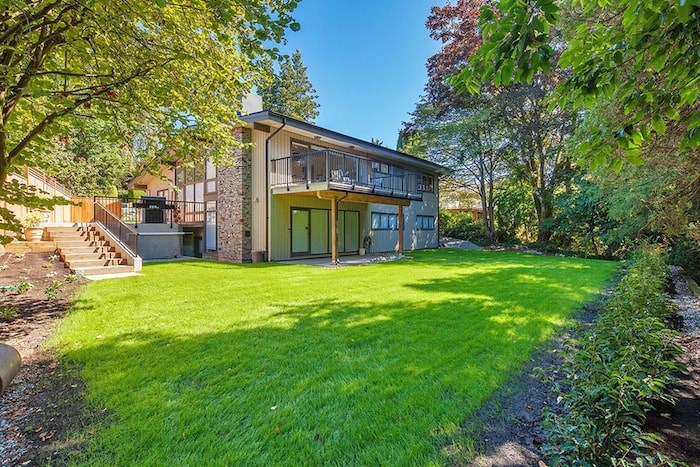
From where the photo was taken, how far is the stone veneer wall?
40.1 feet

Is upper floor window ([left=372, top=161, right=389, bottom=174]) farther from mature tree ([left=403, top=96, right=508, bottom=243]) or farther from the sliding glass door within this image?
mature tree ([left=403, top=96, right=508, bottom=243])

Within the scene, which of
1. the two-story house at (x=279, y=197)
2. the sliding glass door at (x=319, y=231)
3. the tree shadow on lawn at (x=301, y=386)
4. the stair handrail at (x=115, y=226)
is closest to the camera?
the tree shadow on lawn at (x=301, y=386)

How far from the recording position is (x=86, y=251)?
32.4 feet

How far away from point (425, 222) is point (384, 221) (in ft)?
13.2

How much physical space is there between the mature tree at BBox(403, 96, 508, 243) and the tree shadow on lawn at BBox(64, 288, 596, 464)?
672 inches

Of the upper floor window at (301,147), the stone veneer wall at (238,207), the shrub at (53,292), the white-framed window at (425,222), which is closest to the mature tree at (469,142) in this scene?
the white-framed window at (425,222)

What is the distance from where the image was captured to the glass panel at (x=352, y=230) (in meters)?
A: 16.0

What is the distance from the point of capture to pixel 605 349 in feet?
9.29

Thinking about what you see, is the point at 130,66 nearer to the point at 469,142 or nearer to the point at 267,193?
the point at 267,193

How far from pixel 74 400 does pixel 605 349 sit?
14.5ft

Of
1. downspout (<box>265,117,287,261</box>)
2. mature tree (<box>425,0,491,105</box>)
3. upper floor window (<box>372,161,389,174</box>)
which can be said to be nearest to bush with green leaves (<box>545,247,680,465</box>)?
downspout (<box>265,117,287,261</box>)

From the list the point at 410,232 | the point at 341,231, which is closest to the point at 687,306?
the point at 341,231

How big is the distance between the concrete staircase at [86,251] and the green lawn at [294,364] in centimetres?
262

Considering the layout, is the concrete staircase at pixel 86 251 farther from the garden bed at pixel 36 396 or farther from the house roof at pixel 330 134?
the house roof at pixel 330 134
